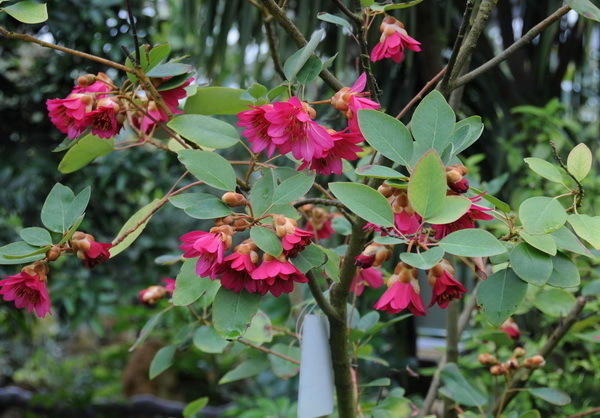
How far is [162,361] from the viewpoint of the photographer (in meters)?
0.85

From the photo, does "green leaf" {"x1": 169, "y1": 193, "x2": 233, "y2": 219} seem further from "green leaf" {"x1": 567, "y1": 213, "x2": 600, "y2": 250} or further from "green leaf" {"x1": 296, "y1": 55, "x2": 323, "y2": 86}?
"green leaf" {"x1": 567, "y1": 213, "x2": 600, "y2": 250}

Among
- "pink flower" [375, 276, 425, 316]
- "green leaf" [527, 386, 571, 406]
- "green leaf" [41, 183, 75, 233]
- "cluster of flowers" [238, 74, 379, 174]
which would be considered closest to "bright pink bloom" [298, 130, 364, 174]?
"cluster of flowers" [238, 74, 379, 174]

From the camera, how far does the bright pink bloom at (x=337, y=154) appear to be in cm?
52

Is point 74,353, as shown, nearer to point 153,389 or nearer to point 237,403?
point 153,389

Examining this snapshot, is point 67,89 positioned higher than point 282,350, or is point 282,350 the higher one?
point 282,350

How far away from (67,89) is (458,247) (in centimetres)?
164

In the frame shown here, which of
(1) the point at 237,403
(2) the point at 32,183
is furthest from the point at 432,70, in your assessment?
(1) the point at 237,403

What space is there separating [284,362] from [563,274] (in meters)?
0.42

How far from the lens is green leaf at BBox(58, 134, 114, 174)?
63 centimetres

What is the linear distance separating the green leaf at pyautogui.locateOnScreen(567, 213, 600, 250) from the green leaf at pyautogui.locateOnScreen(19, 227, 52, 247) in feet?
1.39

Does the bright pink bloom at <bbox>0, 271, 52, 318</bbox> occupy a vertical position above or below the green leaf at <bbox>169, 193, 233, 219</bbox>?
below

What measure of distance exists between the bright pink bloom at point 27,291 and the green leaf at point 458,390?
496mm

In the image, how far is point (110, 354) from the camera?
10.9 ft

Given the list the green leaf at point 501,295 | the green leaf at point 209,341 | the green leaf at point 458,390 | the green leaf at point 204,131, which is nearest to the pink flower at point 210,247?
the green leaf at point 204,131
